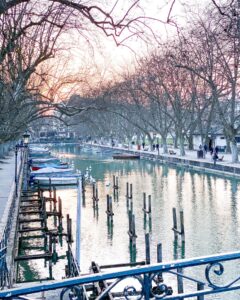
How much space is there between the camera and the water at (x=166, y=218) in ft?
59.5

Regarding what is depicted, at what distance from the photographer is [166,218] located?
79.0 feet

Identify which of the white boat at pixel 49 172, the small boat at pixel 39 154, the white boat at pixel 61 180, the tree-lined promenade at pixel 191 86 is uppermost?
the tree-lined promenade at pixel 191 86

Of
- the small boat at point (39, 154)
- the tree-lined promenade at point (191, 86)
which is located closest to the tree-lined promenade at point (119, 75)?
the tree-lined promenade at point (191, 86)

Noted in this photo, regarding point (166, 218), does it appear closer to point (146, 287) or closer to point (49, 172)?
point (49, 172)

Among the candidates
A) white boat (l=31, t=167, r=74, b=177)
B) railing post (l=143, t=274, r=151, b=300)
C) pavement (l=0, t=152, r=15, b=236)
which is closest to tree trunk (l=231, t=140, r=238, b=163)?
white boat (l=31, t=167, r=74, b=177)

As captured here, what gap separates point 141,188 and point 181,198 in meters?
5.81

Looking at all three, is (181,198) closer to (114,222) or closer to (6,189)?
(114,222)

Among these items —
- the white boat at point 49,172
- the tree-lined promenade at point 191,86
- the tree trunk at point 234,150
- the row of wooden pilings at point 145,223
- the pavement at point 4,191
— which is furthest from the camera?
the tree trunk at point 234,150

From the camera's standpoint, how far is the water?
18.1 meters

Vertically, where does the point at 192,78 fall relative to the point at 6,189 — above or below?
above

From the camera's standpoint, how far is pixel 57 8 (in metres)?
9.09

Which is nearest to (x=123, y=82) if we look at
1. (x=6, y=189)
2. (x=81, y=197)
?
(x=81, y=197)

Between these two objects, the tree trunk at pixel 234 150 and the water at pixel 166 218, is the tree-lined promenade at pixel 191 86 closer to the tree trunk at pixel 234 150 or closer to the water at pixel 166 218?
the tree trunk at pixel 234 150

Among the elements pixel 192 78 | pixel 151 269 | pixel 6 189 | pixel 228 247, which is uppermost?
pixel 192 78
